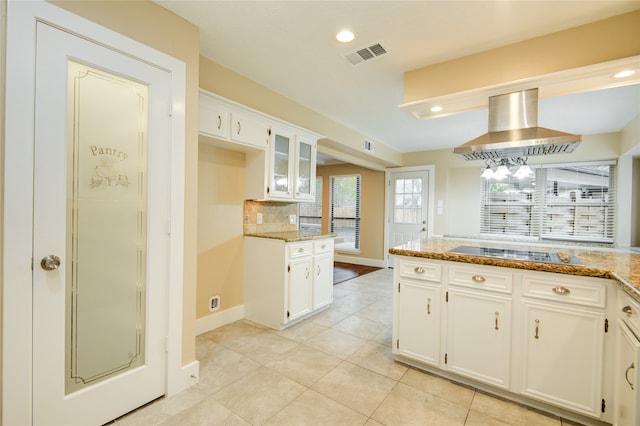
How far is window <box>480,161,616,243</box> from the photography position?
4.62 meters

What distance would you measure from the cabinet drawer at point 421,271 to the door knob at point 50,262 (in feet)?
7.20

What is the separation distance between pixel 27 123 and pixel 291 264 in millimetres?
2212

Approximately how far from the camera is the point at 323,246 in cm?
347

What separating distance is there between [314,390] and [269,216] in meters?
2.05

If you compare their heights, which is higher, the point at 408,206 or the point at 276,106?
the point at 276,106

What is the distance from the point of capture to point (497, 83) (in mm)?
2312

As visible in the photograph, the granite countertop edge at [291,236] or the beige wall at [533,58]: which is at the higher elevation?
the beige wall at [533,58]

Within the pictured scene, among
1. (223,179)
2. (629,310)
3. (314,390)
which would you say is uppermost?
(223,179)

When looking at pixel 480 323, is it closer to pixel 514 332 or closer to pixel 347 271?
pixel 514 332

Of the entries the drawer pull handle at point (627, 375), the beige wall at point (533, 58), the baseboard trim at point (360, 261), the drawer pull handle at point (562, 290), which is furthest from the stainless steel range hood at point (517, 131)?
the baseboard trim at point (360, 261)

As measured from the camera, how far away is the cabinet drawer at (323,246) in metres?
3.35

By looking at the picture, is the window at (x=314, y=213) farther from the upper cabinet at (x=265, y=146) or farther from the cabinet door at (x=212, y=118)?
the cabinet door at (x=212, y=118)

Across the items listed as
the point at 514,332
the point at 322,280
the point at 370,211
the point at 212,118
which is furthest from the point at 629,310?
the point at 370,211

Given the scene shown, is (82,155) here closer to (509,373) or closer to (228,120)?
(228,120)
